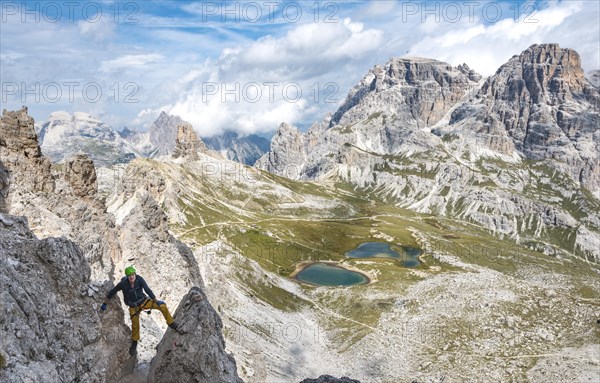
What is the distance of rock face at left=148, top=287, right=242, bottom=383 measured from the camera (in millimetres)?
24312

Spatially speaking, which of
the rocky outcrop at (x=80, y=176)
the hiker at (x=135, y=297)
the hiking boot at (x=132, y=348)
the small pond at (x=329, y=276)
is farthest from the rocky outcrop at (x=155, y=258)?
the small pond at (x=329, y=276)

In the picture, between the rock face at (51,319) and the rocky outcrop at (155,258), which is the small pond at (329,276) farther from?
the rock face at (51,319)

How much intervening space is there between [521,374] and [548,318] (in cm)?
2304

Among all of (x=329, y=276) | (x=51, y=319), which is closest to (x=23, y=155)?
(x=51, y=319)

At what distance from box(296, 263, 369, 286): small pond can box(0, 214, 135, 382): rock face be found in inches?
4567

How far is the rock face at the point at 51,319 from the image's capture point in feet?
57.4

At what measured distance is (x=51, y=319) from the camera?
20344mm

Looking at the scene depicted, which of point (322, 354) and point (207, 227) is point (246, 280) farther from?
point (207, 227)

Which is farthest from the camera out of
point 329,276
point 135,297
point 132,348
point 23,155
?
point 329,276

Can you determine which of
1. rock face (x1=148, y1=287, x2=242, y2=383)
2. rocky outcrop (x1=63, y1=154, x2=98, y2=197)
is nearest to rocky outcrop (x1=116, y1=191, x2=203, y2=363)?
rocky outcrop (x1=63, y1=154, x2=98, y2=197)

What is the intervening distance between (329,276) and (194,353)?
12703cm

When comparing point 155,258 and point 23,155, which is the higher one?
point 23,155

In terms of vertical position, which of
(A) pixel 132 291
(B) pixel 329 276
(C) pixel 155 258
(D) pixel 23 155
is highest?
(D) pixel 23 155

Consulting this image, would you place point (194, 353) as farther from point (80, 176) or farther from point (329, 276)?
point (329, 276)
